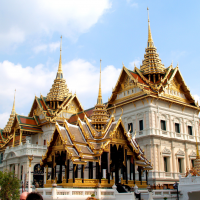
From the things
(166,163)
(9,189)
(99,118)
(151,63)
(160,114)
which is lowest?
(9,189)

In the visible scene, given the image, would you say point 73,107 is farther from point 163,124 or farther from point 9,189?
point 9,189

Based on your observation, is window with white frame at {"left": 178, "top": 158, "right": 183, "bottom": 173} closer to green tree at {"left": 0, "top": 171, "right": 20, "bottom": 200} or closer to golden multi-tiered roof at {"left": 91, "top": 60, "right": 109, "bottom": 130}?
golden multi-tiered roof at {"left": 91, "top": 60, "right": 109, "bottom": 130}

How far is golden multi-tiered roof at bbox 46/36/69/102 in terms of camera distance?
145ft

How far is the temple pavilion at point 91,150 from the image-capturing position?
38.7 ft

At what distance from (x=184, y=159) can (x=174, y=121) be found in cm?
427

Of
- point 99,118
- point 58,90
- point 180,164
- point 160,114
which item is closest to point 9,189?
point 99,118

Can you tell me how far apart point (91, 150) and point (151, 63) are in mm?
23759

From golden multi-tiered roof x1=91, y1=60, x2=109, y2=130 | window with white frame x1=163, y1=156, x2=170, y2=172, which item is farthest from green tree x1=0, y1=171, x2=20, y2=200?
window with white frame x1=163, y1=156, x2=170, y2=172

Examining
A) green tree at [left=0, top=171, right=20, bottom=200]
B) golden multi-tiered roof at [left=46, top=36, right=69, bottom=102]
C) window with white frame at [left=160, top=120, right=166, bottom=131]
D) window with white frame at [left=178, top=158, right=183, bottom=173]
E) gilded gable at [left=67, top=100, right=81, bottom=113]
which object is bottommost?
green tree at [left=0, top=171, right=20, bottom=200]

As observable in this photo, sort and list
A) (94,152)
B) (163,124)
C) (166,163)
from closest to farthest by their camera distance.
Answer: (94,152) → (166,163) → (163,124)

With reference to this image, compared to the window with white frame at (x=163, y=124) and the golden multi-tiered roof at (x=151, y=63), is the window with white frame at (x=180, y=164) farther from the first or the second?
the golden multi-tiered roof at (x=151, y=63)

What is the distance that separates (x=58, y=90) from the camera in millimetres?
45375

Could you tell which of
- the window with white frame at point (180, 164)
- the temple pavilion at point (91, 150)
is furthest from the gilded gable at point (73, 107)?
the temple pavilion at point (91, 150)

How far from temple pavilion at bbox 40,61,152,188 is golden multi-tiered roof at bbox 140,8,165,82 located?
64.0 ft
